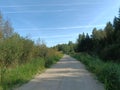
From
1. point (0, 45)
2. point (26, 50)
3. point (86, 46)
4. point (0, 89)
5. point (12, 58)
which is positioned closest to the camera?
point (0, 89)

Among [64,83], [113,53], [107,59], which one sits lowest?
[64,83]

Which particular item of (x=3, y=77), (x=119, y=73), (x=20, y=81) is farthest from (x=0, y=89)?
(x=119, y=73)

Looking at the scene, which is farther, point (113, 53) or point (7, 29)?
point (113, 53)

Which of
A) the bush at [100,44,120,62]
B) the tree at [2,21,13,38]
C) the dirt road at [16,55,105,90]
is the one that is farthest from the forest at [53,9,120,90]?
the tree at [2,21,13,38]

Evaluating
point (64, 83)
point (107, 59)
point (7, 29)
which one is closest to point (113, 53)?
point (107, 59)

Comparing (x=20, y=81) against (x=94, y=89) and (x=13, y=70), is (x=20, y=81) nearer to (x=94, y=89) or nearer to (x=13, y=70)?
(x=13, y=70)

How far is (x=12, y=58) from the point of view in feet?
51.2

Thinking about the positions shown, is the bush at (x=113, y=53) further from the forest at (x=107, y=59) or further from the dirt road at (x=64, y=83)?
the dirt road at (x=64, y=83)

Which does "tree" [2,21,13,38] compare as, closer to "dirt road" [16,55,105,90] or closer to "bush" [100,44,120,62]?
"dirt road" [16,55,105,90]

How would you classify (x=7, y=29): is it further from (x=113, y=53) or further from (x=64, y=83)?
(x=113, y=53)

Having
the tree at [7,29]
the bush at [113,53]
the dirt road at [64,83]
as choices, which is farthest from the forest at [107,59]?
the tree at [7,29]

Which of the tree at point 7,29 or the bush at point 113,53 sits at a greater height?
the tree at point 7,29

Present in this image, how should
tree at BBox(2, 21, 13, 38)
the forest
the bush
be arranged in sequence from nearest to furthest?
the forest → tree at BBox(2, 21, 13, 38) → the bush

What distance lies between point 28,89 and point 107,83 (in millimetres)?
3798
